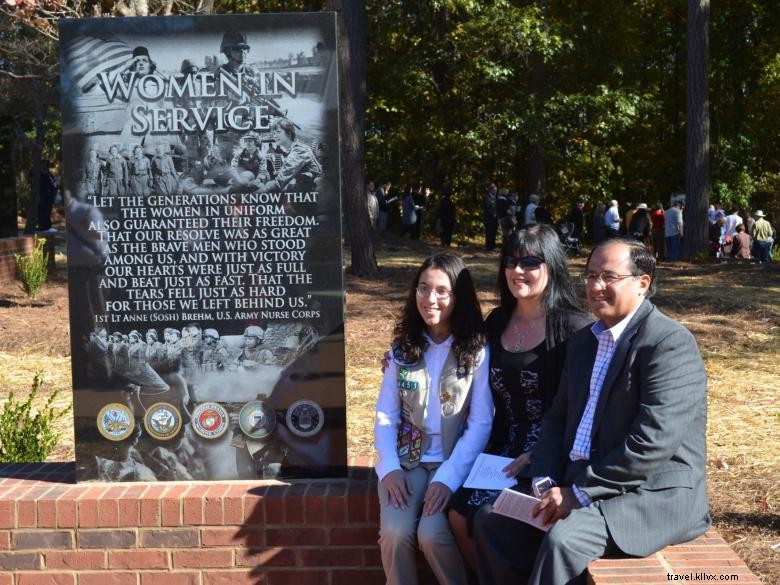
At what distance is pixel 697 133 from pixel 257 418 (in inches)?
773

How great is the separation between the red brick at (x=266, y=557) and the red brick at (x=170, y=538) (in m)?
0.20

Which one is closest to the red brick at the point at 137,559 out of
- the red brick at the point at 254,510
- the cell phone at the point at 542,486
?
the red brick at the point at 254,510

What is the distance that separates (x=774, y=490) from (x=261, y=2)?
886 inches

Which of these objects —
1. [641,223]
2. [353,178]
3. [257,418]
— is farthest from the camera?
[641,223]

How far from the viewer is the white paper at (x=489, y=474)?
3740mm

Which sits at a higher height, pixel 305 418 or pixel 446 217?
pixel 446 217

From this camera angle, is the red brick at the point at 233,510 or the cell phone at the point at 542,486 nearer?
the cell phone at the point at 542,486

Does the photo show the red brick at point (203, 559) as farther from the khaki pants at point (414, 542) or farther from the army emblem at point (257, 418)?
the khaki pants at point (414, 542)

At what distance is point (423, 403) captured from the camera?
4.00 meters

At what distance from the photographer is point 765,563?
175 inches

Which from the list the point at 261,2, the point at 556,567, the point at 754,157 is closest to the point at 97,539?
the point at 556,567

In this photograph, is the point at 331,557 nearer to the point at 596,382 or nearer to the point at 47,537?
the point at 47,537

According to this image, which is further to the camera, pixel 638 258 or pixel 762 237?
pixel 762 237

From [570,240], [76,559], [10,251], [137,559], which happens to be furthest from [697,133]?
[76,559]
